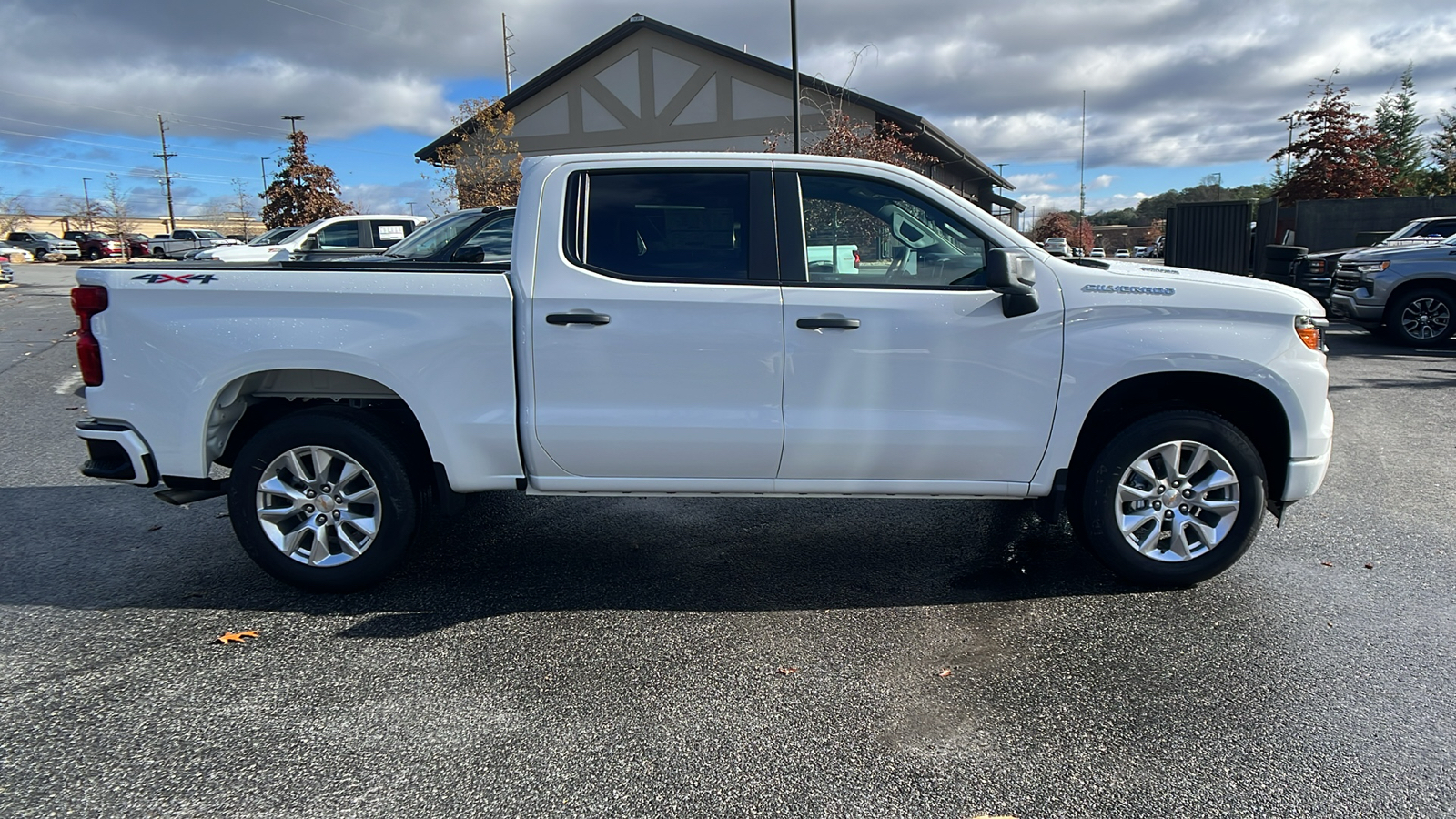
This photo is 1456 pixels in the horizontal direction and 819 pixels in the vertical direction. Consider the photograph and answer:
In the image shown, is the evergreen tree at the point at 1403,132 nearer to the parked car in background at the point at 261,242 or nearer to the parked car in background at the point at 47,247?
the parked car in background at the point at 261,242

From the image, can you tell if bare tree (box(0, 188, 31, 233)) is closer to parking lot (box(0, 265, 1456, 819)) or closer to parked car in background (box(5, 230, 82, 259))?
parked car in background (box(5, 230, 82, 259))

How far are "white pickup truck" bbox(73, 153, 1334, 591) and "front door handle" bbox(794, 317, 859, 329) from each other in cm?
2

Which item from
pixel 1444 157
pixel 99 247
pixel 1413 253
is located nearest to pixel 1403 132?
pixel 1444 157

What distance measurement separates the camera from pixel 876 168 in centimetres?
424

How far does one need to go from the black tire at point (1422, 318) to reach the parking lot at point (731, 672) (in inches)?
347

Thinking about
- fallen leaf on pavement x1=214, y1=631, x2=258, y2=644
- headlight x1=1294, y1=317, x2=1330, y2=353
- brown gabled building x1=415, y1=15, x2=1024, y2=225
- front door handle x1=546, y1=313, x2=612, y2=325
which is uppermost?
brown gabled building x1=415, y1=15, x2=1024, y2=225

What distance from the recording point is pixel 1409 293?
497 inches

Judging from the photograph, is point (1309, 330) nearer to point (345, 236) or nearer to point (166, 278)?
point (166, 278)

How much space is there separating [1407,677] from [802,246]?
293cm

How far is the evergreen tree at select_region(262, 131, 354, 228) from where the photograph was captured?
42812 mm

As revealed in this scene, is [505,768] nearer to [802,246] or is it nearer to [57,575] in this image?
[802,246]

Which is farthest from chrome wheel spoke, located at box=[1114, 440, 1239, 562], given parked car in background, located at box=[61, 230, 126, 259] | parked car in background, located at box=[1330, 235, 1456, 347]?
parked car in background, located at box=[61, 230, 126, 259]

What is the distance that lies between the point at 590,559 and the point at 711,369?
4.56 feet

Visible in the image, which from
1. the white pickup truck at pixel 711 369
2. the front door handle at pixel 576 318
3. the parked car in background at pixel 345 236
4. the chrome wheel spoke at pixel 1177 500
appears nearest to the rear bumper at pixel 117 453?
the white pickup truck at pixel 711 369
